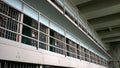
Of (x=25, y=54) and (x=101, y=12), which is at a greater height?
(x=101, y=12)

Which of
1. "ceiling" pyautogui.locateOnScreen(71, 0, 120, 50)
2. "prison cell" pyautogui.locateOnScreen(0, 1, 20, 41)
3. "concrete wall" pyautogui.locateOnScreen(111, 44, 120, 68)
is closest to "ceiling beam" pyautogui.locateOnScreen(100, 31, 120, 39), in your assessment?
"ceiling" pyautogui.locateOnScreen(71, 0, 120, 50)

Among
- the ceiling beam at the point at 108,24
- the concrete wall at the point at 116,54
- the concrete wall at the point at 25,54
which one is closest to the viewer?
the concrete wall at the point at 25,54

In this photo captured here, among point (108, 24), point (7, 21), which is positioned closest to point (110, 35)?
point (108, 24)

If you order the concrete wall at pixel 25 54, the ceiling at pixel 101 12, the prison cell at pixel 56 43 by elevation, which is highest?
the ceiling at pixel 101 12

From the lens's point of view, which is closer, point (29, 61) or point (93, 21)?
point (29, 61)

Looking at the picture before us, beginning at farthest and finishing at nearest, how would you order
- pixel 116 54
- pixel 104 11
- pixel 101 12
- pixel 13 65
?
pixel 116 54 < pixel 101 12 < pixel 104 11 < pixel 13 65

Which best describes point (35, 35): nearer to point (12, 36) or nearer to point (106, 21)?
point (12, 36)

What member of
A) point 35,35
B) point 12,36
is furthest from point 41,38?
point 12,36

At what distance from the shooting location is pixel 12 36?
250 cm

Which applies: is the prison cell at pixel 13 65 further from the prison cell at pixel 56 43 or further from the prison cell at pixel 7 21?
the prison cell at pixel 56 43

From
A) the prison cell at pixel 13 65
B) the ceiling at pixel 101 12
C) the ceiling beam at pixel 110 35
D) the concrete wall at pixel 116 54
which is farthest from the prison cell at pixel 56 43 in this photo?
the concrete wall at pixel 116 54

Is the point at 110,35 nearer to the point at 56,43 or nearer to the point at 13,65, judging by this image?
the point at 56,43

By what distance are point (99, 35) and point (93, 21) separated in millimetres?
2319

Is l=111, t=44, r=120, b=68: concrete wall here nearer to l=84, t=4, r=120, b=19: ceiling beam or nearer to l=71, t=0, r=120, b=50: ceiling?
l=71, t=0, r=120, b=50: ceiling
